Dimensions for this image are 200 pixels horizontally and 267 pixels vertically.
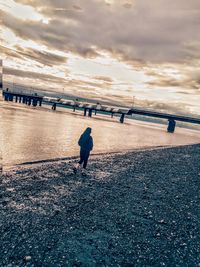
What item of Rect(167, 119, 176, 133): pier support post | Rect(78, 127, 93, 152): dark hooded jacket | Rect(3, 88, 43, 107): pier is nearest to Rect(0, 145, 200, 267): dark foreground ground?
Rect(78, 127, 93, 152): dark hooded jacket

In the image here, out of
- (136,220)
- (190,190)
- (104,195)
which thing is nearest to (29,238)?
(136,220)

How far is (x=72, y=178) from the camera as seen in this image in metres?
13.9

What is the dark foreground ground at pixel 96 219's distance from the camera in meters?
6.79

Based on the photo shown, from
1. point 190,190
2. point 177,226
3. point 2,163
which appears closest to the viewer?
point 177,226

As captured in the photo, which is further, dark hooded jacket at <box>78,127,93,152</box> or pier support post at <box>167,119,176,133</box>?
pier support post at <box>167,119,176,133</box>

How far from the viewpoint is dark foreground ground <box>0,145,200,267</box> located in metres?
6.79

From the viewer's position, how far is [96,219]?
9.01 meters

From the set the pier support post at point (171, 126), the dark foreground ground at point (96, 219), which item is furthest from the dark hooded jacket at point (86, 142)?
the pier support post at point (171, 126)

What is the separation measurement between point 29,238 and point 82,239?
1.72m

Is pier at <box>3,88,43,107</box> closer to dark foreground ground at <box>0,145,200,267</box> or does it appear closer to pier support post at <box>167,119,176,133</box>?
pier support post at <box>167,119,176,133</box>

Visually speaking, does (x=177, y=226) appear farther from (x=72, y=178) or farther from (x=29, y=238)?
(x=72, y=178)

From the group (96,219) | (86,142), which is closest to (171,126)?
(86,142)

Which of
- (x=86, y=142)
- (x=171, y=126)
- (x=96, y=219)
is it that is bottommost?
(x=96, y=219)

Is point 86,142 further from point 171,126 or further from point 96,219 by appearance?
point 171,126
